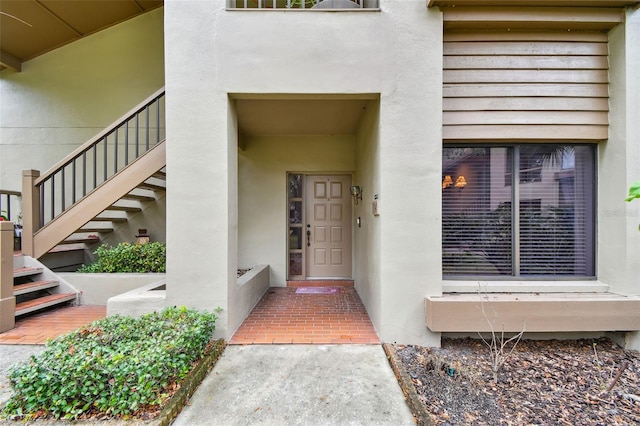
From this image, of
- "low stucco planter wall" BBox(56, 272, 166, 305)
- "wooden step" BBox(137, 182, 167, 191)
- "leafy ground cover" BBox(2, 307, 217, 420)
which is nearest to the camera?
"leafy ground cover" BBox(2, 307, 217, 420)

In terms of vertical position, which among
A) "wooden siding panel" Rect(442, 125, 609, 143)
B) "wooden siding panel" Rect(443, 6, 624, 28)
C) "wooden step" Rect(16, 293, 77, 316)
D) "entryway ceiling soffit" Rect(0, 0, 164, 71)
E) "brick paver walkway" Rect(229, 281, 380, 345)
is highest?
"entryway ceiling soffit" Rect(0, 0, 164, 71)

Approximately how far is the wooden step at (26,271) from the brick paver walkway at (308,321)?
335cm

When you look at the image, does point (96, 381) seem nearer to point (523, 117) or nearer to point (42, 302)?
point (42, 302)

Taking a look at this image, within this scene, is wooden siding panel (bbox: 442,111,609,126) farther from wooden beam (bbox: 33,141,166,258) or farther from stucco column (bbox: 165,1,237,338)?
wooden beam (bbox: 33,141,166,258)

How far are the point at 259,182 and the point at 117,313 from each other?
9.92 feet

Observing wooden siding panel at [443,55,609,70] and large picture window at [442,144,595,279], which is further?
large picture window at [442,144,595,279]

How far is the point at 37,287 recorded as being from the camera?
13.3 ft

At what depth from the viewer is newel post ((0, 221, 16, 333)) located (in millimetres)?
3289

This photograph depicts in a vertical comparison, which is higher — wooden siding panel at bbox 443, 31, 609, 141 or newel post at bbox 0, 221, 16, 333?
wooden siding panel at bbox 443, 31, 609, 141

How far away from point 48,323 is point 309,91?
4388mm

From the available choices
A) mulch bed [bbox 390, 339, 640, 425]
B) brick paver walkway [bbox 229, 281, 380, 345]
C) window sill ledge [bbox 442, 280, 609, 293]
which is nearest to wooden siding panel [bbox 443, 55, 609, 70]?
window sill ledge [bbox 442, 280, 609, 293]

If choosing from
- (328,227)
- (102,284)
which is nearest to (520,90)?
(328,227)

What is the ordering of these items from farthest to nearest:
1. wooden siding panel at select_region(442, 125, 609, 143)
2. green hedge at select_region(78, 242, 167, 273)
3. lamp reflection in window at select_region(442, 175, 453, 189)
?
green hedge at select_region(78, 242, 167, 273)
lamp reflection in window at select_region(442, 175, 453, 189)
wooden siding panel at select_region(442, 125, 609, 143)

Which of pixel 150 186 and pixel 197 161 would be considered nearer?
pixel 197 161
